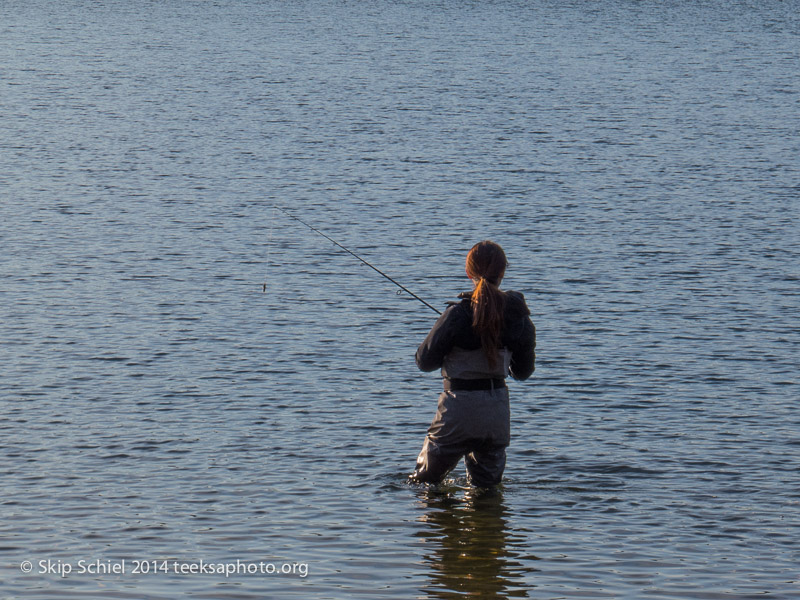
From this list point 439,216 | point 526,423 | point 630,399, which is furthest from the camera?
point 439,216

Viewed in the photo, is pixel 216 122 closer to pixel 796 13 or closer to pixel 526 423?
pixel 526 423

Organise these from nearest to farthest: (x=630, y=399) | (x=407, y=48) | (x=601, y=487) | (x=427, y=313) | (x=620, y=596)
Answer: (x=620, y=596), (x=601, y=487), (x=630, y=399), (x=427, y=313), (x=407, y=48)

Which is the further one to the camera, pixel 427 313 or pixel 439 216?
pixel 439 216

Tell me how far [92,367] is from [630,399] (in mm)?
5922

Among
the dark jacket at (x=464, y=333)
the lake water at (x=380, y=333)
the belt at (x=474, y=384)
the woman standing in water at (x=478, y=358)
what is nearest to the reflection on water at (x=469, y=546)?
the lake water at (x=380, y=333)

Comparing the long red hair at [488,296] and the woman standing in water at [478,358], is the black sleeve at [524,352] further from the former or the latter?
the long red hair at [488,296]

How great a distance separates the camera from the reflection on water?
8068mm

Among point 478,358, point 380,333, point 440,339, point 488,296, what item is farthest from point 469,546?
point 380,333

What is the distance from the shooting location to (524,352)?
8438mm

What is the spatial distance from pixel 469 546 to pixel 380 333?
7882 mm

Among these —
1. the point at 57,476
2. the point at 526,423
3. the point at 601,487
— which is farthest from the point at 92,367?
the point at 601,487

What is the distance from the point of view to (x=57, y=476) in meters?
10.5

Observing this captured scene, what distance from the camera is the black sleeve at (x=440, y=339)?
8.24 metres

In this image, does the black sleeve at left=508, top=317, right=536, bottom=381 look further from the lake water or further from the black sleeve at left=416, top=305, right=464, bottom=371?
the lake water
